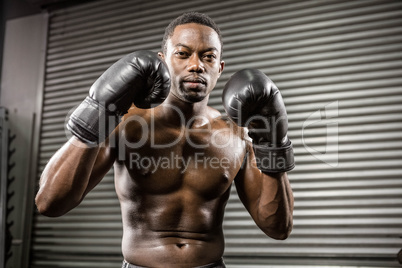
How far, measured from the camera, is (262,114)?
1.54 metres

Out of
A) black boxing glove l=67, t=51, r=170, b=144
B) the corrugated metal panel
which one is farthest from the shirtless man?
the corrugated metal panel

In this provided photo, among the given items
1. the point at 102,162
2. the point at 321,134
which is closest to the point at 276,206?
the point at 102,162

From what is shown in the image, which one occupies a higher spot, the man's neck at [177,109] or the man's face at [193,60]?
the man's face at [193,60]

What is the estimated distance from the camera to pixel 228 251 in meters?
3.29

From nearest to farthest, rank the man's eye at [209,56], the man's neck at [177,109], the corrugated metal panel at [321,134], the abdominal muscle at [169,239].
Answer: the abdominal muscle at [169,239]
the man's eye at [209,56]
the man's neck at [177,109]
the corrugated metal panel at [321,134]

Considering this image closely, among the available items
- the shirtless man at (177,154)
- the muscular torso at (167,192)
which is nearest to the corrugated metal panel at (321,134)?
the shirtless man at (177,154)

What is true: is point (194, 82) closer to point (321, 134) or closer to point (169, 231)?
point (169, 231)

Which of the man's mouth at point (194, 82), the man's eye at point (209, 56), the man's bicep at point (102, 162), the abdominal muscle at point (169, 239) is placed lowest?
the abdominal muscle at point (169, 239)

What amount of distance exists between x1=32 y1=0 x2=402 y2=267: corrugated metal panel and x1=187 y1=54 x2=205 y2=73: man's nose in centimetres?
179

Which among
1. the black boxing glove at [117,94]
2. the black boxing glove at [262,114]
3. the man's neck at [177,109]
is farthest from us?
the man's neck at [177,109]

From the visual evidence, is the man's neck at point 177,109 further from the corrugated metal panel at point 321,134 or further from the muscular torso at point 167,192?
the corrugated metal panel at point 321,134

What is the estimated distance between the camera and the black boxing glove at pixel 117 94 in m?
1.35

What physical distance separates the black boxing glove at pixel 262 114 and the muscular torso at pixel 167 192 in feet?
1.06

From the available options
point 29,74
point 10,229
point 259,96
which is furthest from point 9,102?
point 259,96
